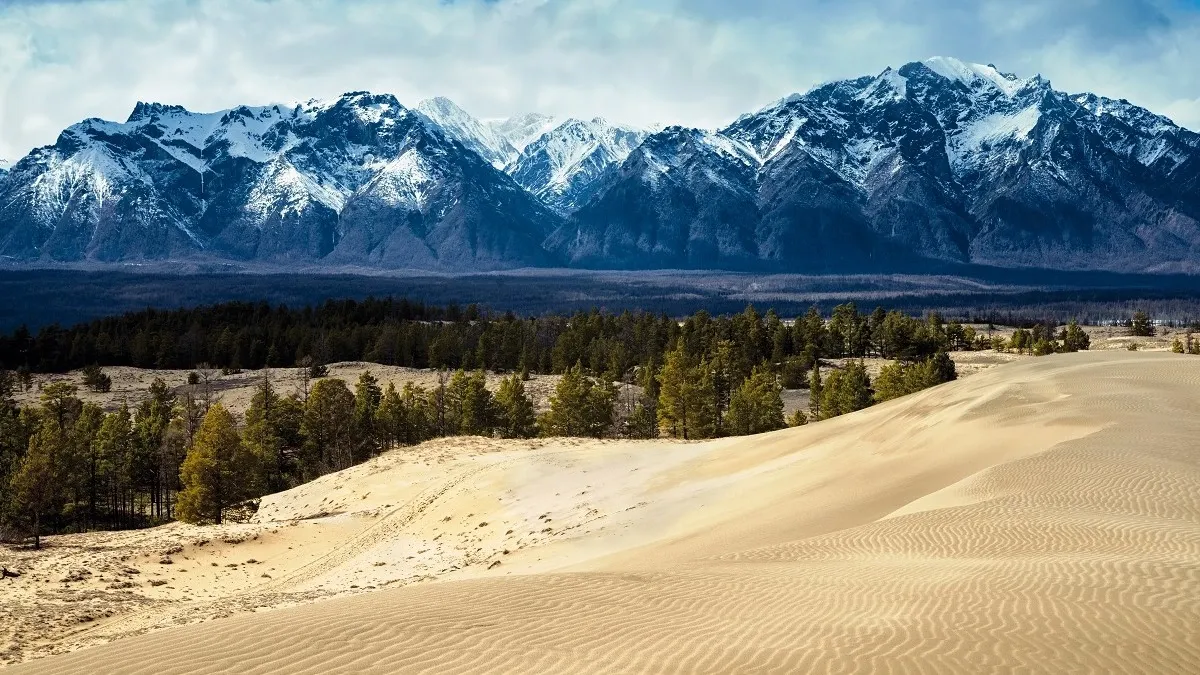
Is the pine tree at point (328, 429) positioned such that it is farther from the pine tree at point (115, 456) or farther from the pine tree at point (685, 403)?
the pine tree at point (685, 403)

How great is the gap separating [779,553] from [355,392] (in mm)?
86310

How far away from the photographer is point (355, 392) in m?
102

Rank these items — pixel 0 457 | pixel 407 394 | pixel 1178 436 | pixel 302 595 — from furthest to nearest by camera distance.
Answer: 1. pixel 407 394
2. pixel 0 457
3. pixel 1178 436
4. pixel 302 595

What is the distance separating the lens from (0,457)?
6081 centimetres

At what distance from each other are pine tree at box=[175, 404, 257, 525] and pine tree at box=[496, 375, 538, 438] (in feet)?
91.8

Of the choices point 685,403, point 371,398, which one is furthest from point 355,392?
point 685,403

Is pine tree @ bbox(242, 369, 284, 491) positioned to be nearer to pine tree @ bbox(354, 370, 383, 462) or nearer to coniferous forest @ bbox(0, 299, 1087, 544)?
coniferous forest @ bbox(0, 299, 1087, 544)

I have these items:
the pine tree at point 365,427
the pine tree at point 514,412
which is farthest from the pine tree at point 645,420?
the pine tree at point 365,427

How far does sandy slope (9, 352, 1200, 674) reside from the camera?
452 inches

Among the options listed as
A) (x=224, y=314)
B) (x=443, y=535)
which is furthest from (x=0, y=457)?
(x=224, y=314)

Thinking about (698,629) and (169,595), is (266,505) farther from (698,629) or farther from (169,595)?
(698,629)

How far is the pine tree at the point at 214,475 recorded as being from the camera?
44812mm

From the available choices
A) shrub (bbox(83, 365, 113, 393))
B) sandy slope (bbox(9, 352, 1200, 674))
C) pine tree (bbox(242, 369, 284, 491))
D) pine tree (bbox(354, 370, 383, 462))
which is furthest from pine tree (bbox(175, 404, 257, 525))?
shrub (bbox(83, 365, 113, 393))

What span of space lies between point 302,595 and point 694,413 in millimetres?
49814
